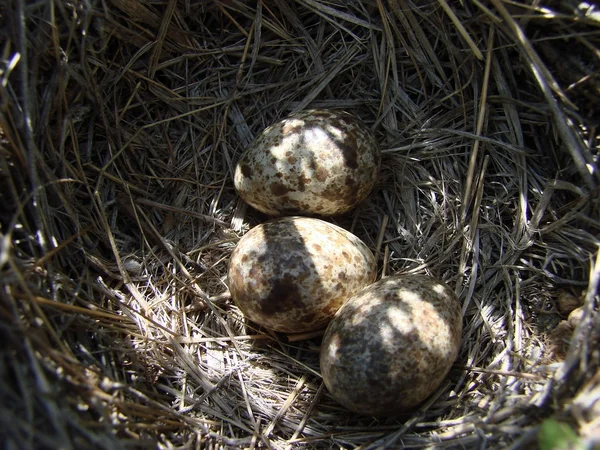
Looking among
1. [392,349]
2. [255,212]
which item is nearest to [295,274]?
[392,349]

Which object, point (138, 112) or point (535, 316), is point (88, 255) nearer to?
point (138, 112)

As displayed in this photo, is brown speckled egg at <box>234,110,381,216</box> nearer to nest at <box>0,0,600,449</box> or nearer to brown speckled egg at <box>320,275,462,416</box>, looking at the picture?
nest at <box>0,0,600,449</box>

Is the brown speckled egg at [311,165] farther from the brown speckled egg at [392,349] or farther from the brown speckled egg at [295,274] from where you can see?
the brown speckled egg at [392,349]

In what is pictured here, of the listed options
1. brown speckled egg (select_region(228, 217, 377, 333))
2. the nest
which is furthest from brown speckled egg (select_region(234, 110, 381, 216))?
the nest

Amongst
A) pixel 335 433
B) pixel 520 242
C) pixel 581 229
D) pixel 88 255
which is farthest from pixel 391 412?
pixel 88 255

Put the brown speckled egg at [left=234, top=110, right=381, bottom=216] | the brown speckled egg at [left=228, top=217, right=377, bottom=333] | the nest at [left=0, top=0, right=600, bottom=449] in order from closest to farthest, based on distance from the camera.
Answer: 1. the nest at [left=0, top=0, right=600, bottom=449]
2. the brown speckled egg at [left=228, top=217, right=377, bottom=333]
3. the brown speckled egg at [left=234, top=110, right=381, bottom=216]
